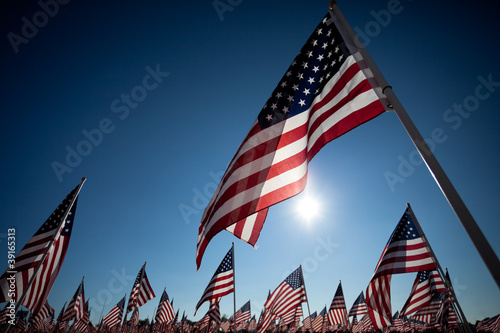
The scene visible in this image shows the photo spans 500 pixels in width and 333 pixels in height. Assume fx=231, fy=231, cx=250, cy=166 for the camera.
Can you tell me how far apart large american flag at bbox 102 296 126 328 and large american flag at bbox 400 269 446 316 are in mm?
30240

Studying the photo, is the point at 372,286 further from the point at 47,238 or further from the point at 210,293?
the point at 47,238

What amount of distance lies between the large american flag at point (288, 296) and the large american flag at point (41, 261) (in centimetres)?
1167

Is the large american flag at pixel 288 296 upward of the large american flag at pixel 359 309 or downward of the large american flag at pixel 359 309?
upward

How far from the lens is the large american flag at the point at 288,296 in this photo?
14.5m

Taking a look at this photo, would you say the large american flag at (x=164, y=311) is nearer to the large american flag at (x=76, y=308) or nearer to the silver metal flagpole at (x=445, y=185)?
the large american flag at (x=76, y=308)

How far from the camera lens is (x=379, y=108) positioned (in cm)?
332

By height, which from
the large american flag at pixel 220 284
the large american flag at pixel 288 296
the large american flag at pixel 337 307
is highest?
the large american flag at pixel 220 284

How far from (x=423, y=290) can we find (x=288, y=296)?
7.33m

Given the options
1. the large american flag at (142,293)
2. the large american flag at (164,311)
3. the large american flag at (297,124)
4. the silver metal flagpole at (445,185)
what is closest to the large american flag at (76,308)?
the large american flag at (164,311)

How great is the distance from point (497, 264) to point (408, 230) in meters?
8.17

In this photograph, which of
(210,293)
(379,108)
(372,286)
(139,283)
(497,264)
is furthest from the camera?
(139,283)

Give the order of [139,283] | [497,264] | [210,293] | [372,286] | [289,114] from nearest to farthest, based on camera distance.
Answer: [497,264] < [289,114] < [372,286] < [210,293] < [139,283]

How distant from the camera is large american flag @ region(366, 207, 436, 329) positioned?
26.4 ft

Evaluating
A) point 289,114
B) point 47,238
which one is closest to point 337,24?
point 289,114
